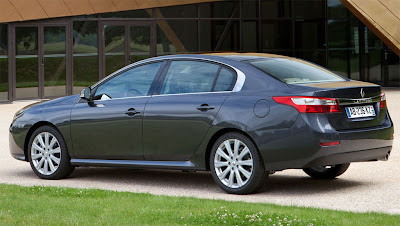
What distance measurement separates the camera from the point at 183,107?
824 centimetres

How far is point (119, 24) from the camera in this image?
1108 inches

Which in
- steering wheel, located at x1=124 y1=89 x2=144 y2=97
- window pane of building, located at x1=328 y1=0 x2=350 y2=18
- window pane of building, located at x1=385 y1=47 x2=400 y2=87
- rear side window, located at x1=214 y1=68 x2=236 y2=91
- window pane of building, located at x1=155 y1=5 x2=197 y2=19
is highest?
window pane of building, located at x1=328 y1=0 x2=350 y2=18

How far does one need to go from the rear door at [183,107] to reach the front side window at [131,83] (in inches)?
8.1

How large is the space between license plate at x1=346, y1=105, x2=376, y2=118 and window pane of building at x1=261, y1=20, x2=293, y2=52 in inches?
968

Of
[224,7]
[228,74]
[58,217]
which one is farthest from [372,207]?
[224,7]

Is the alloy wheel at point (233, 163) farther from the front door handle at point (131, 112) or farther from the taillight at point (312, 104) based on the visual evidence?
the front door handle at point (131, 112)

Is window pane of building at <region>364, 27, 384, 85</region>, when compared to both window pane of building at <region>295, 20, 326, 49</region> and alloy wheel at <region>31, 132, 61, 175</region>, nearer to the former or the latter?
window pane of building at <region>295, 20, 326, 49</region>

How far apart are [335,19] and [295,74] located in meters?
24.5

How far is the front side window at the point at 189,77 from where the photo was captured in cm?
836

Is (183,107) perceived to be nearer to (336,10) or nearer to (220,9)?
(220,9)

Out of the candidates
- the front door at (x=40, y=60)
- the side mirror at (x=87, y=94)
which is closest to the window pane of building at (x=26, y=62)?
the front door at (x=40, y=60)

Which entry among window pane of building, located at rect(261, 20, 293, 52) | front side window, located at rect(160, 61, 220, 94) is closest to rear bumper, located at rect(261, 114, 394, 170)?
front side window, located at rect(160, 61, 220, 94)

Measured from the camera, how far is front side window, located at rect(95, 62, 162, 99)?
884cm

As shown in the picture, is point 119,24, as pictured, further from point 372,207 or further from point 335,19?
point 372,207
